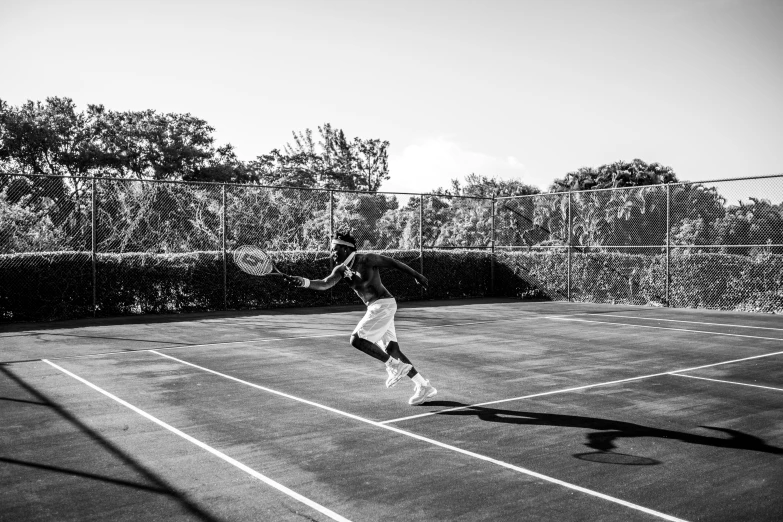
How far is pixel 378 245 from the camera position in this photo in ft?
101

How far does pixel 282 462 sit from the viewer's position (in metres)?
5.95

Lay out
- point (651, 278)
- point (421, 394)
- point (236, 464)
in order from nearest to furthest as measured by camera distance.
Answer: point (236, 464) < point (421, 394) < point (651, 278)

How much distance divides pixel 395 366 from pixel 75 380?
4.55m

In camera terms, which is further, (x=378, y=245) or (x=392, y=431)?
(x=378, y=245)

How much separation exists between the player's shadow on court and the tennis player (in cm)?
70

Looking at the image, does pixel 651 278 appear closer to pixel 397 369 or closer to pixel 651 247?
pixel 651 247

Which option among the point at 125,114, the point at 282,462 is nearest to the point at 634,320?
the point at 282,462

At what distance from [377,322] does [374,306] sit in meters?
0.21

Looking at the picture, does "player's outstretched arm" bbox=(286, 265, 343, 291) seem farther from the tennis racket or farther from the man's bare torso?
the tennis racket

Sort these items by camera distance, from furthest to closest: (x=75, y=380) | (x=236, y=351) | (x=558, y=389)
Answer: (x=236, y=351), (x=75, y=380), (x=558, y=389)

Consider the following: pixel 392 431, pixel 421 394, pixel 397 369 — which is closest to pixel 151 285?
pixel 397 369

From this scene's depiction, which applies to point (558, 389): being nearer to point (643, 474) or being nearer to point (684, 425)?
point (684, 425)

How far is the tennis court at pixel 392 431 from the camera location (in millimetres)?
5035

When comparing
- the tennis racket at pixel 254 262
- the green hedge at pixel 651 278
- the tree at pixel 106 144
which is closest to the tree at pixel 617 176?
the green hedge at pixel 651 278
